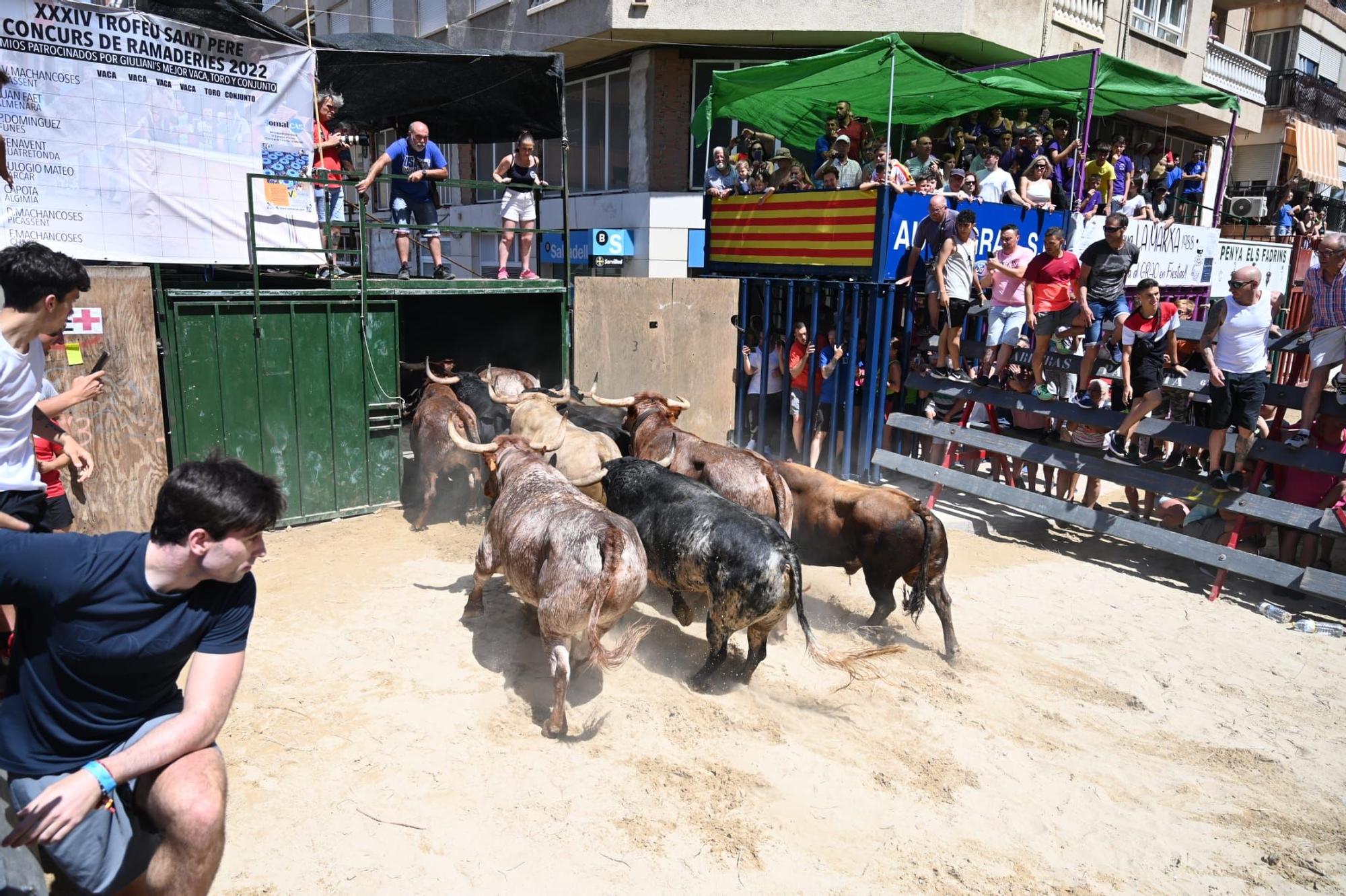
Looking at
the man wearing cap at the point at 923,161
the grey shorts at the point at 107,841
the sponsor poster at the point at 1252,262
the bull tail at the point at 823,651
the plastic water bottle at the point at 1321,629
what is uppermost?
the man wearing cap at the point at 923,161

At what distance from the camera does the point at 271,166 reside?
8398 millimetres

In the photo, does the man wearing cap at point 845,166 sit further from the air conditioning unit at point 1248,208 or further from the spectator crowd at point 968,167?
the air conditioning unit at point 1248,208

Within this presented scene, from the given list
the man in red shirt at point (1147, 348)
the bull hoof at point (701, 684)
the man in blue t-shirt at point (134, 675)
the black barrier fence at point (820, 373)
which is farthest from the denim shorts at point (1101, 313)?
the man in blue t-shirt at point (134, 675)

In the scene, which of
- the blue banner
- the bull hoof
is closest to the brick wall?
the blue banner

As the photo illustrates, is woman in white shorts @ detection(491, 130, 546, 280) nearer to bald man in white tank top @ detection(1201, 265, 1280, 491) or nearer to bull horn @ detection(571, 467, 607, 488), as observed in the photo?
bull horn @ detection(571, 467, 607, 488)

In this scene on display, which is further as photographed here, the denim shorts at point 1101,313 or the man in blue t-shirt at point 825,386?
the man in blue t-shirt at point 825,386

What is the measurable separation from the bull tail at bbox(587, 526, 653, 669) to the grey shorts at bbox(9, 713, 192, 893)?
2402 mm

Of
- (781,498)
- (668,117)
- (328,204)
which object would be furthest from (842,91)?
(781,498)

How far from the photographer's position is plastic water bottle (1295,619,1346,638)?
7.30 m

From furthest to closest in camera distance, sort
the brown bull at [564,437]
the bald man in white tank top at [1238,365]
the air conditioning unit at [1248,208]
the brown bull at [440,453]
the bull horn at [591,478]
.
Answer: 1. the air conditioning unit at [1248,208]
2. the brown bull at [440,453]
3. the bald man in white tank top at [1238,365]
4. the brown bull at [564,437]
5. the bull horn at [591,478]

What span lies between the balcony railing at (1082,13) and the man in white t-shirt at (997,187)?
35.1 ft

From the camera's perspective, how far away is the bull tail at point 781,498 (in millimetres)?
6884

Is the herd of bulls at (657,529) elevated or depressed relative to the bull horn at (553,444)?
depressed

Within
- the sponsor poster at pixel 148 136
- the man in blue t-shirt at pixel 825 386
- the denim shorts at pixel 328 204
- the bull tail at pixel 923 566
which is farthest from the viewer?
the man in blue t-shirt at pixel 825 386
